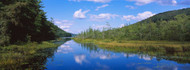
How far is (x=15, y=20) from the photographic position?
93.4 feet

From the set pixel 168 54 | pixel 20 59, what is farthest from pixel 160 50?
pixel 20 59

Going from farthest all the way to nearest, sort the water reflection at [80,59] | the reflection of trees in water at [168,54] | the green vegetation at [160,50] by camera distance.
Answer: the green vegetation at [160,50]
the reflection of trees in water at [168,54]
the water reflection at [80,59]

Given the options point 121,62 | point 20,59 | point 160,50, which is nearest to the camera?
point 20,59

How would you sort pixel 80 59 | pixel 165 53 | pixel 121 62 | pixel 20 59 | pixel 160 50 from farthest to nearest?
pixel 160 50, pixel 165 53, pixel 80 59, pixel 121 62, pixel 20 59

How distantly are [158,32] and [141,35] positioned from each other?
1078 centimetres

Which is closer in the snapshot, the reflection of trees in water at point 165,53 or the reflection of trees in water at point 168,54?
the reflection of trees in water at point 168,54

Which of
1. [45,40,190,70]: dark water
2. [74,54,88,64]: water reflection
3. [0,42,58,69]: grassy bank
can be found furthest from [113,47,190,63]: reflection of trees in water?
[0,42,58,69]: grassy bank

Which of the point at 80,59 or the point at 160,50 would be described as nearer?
the point at 80,59

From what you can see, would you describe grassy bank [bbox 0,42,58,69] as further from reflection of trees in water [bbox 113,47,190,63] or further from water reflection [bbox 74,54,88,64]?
reflection of trees in water [bbox 113,47,190,63]

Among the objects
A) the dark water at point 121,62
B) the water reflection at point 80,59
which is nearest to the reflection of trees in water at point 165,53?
the dark water at point 121,62

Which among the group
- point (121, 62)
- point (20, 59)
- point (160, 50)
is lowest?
point (121, 62)

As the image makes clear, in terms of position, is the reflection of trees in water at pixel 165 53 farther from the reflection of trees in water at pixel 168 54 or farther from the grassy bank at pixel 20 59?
the grassy bank at pixel 20 59

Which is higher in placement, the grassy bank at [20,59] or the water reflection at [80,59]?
the grassy bank at [20,59]

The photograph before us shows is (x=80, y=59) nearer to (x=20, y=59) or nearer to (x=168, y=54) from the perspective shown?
(x=20, y=59)
